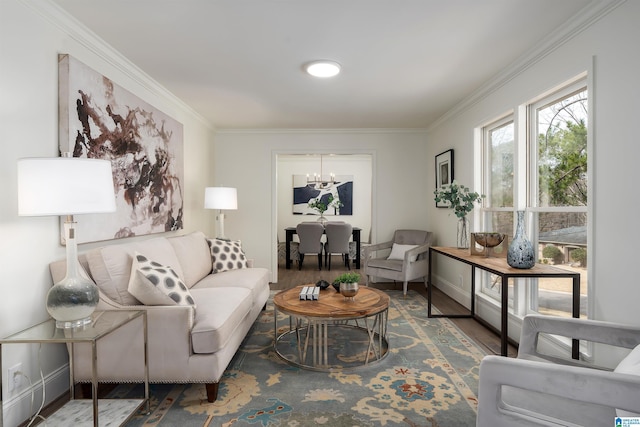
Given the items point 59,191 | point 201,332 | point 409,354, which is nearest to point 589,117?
point 409,354

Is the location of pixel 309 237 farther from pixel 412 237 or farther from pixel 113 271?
A: pixel 113 271

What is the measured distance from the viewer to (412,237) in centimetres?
520

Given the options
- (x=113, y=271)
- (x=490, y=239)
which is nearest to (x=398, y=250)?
(x=490, y=239)

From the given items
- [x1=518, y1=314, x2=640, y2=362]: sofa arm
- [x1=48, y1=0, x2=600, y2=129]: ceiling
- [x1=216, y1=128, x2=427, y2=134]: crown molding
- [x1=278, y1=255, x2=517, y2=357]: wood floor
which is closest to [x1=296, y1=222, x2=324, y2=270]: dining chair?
[x1=278, y1=255, x2=517, y2=357]: wood floor

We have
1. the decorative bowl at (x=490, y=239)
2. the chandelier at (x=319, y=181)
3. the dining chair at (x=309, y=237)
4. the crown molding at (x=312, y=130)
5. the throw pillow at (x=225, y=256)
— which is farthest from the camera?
the chandelier at (x=319, y=181)

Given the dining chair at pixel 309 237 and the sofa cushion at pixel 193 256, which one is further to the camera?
the dining chair at pixel 309 237

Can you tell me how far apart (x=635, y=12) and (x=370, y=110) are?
2685 millimetres

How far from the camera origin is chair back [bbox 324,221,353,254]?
21.8 feet

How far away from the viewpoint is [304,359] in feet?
8.57

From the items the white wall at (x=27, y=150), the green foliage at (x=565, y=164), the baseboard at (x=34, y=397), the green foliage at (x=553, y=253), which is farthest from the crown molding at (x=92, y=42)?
the green foliage at (x=553, y=253)

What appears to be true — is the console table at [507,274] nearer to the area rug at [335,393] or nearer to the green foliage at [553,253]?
the green foliage at [553,253]

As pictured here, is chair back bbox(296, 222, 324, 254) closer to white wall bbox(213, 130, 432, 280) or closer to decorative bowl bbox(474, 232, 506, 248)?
white wall bbox(213, 130, 432, 280)

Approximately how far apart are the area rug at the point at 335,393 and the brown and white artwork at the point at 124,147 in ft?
4.21

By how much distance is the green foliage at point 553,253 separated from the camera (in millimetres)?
2660
